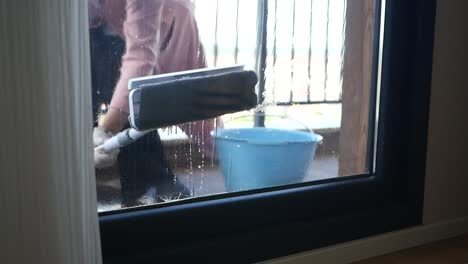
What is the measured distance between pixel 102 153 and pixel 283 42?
0.51 meters

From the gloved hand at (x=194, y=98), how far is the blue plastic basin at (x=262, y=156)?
0.25 feet

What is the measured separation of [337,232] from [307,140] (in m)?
0.24

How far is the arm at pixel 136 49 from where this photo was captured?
3.22ft

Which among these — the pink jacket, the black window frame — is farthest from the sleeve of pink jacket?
the black window frame

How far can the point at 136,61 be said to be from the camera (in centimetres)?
100

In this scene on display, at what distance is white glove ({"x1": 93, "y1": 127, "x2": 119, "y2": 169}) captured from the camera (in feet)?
3.20
